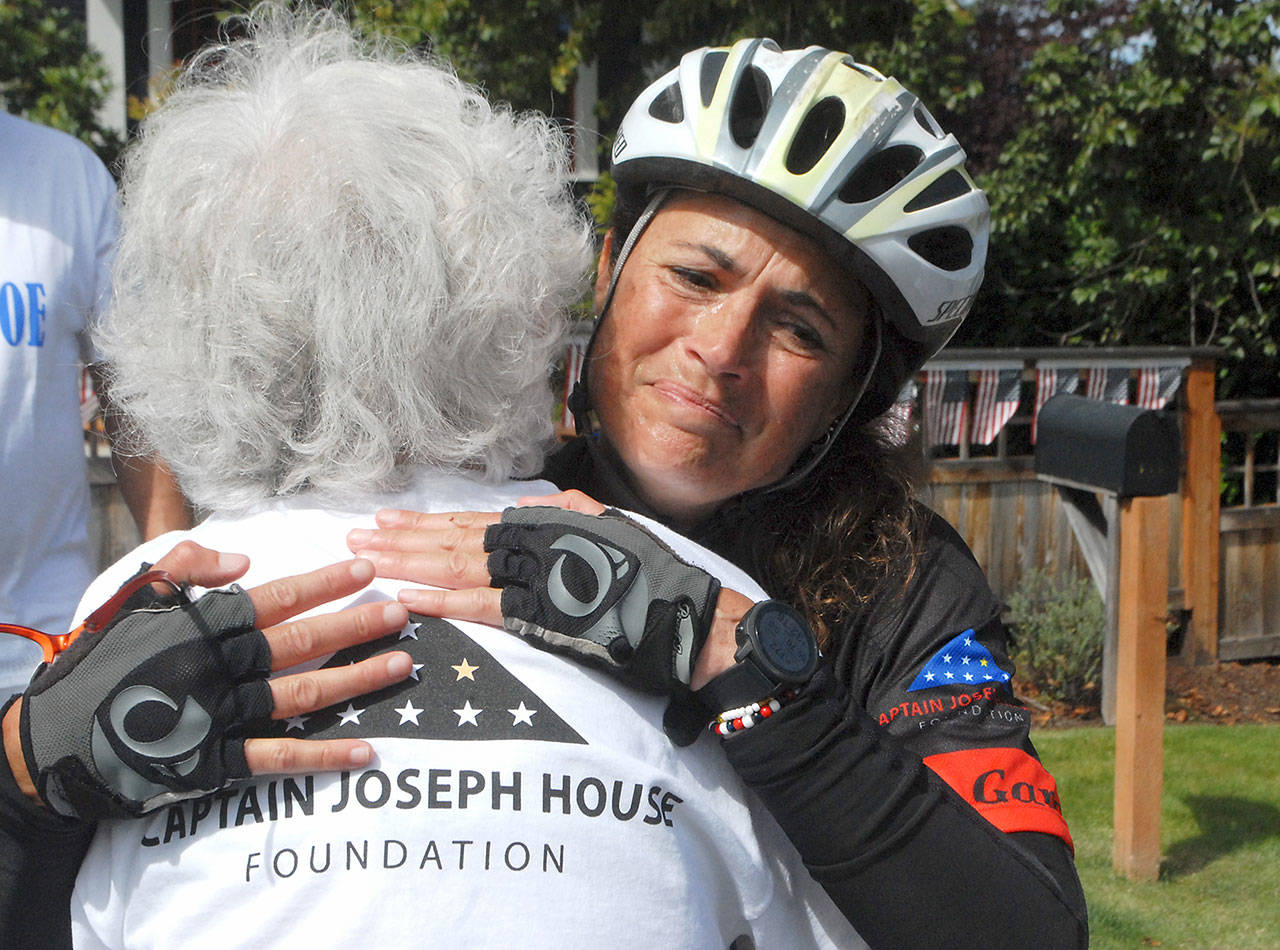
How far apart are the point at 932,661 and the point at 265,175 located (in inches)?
43.9

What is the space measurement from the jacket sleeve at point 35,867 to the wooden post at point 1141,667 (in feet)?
13.6

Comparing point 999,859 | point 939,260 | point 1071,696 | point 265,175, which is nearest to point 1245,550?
point 1071,696

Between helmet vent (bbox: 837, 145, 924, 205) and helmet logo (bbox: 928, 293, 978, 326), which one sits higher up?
helmet vent (bbox: 837, 145, 924, 205)

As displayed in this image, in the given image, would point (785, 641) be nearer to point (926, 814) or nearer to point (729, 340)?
point (926, 814)

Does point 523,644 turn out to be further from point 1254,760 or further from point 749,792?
point 1254,760

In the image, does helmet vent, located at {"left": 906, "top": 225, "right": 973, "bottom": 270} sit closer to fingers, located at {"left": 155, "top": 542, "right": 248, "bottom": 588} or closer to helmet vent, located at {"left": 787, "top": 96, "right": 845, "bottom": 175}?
helmet vent, located at {"left": 787, "top": 96, "right": 845, "bottom": 175}

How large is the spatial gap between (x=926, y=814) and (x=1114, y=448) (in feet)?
11.8

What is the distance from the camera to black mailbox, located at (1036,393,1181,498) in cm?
457

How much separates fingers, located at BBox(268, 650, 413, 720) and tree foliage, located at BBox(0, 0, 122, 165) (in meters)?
6.69

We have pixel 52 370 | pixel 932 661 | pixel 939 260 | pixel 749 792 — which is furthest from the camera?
pixel 52 370

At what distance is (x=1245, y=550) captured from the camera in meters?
8.47

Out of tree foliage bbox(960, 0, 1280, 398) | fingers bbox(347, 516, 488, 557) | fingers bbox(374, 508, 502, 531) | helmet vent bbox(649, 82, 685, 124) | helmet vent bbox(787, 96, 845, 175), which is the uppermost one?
tree foliage bbox(960, 0, 1280, 398)

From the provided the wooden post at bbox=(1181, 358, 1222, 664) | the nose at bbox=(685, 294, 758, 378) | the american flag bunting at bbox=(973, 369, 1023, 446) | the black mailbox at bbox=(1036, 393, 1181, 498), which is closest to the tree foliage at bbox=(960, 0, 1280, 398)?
the wooden post at bbox=(1181, 358, 1222, 664)

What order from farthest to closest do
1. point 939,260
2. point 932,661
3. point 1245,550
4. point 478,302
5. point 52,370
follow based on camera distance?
point 1245,550 < point 52,370 < point 939,260 < point 932,661 < point 478,302
